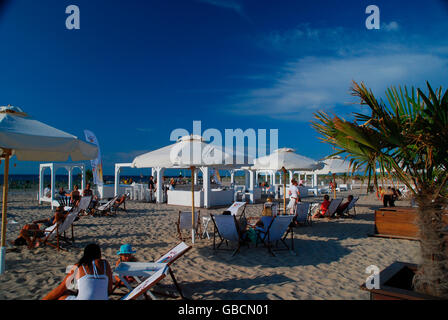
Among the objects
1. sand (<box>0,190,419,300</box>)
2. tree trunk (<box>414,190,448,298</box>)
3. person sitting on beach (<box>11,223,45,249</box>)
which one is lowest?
sand (<box>0,190,419,300</box>)

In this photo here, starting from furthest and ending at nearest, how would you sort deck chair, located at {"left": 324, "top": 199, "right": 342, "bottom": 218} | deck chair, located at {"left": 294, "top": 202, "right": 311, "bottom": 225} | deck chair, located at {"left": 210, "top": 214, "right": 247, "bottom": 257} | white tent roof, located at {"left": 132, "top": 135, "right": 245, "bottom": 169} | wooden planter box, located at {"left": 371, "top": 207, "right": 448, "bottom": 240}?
1. deck chair, located at {"left": 324, "top": 199, "right": 342, "bottom": 218}
2. deck chair, located at {"left": 294, "top": 202, "right": 311, "bottom": 225}
3. wooden planter box, located at {"left": 371, "top": 207, "right": 448, "bottom": 240}
4. white tent roof, located at {"left": 132, "top": 135, "right": 245, "bottom": 169}
5. deck chair, located at {"left": 210, "top": 214, "right": 247, "bottom": 257}

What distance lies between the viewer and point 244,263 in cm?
520

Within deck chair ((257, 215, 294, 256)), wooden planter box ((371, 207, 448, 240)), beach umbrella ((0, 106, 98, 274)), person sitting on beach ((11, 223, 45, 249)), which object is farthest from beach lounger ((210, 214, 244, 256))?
wooden planter box ((371, 207, 448, 240))

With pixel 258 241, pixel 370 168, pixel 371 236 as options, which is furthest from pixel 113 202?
pixel 370 168

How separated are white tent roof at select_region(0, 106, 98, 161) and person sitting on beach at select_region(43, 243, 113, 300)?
2.01m

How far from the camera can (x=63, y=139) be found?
4.54m

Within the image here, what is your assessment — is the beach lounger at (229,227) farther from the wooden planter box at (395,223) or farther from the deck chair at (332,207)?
the deck chair at (332,207)

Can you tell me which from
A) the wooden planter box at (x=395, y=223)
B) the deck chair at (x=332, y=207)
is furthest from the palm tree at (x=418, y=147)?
the deck chair at (x=332, y=207)

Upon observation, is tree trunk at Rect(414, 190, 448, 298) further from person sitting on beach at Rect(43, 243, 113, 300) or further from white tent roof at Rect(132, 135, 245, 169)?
white tent roof at Rect(132, 135, 245, 169)

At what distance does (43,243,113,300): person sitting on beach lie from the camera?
9.05 feet

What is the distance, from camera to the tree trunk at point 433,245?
2.66 m

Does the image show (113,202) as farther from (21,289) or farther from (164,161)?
(21,289)

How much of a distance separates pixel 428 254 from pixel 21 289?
15.2 ft

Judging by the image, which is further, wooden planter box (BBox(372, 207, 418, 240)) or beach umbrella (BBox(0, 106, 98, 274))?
wooden planter box (BBox(372, 207, 418, 240))
